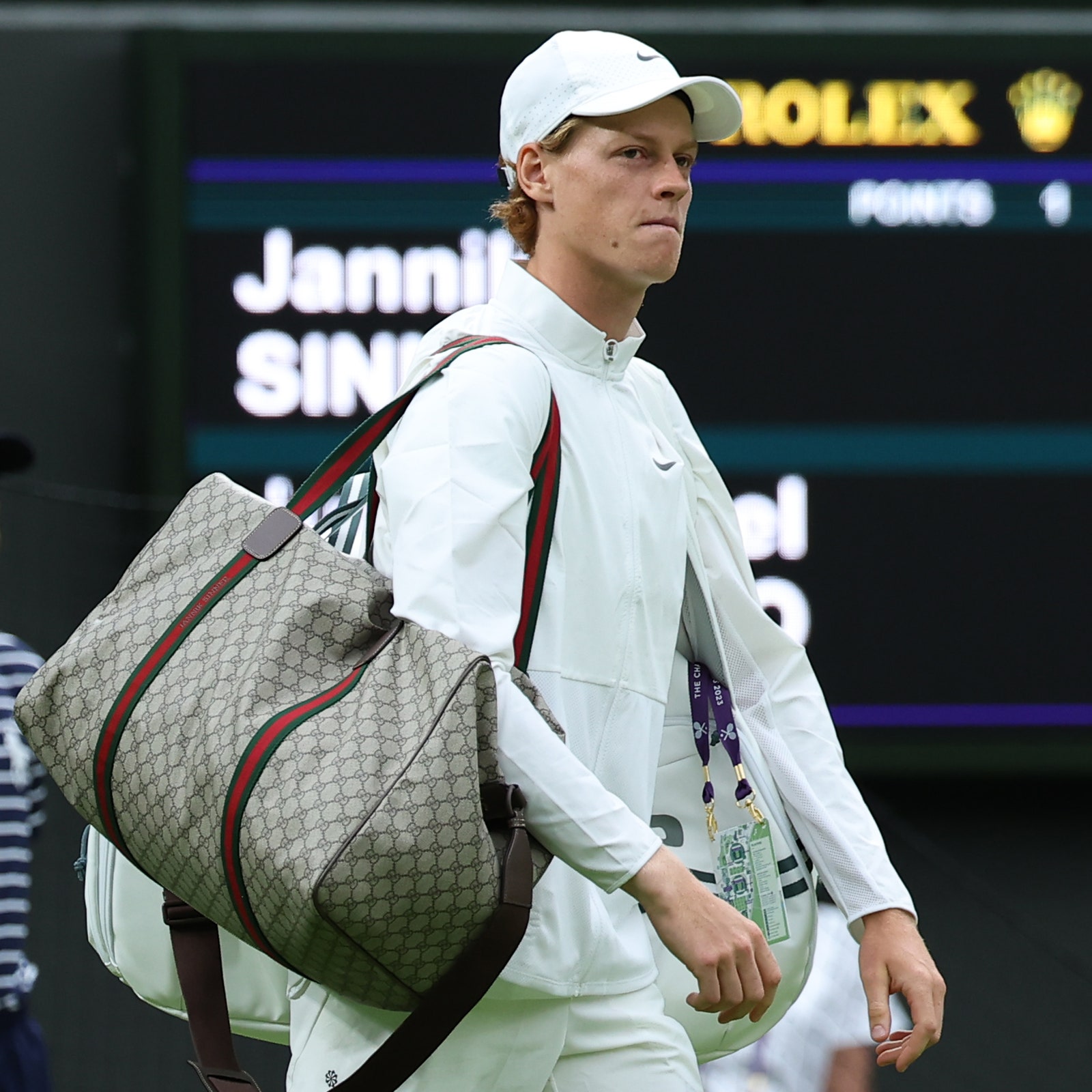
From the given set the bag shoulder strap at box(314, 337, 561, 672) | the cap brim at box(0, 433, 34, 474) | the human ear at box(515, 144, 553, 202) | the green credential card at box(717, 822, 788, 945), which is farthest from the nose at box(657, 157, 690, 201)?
the cap brim at box(0, 433, 34, 474)

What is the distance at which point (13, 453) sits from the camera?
439cm

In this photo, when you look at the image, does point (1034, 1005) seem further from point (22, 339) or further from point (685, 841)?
point (685, 841)

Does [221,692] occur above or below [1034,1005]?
above

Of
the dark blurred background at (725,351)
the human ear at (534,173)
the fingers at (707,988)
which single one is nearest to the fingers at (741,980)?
the fingers at (707,988)

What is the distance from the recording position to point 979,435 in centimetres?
490

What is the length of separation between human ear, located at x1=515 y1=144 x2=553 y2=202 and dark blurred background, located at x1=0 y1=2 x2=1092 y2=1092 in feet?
9.33

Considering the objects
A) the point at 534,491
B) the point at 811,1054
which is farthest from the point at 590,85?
the point at 811,1054

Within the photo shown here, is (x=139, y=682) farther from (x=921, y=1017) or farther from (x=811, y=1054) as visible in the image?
(x=811, y=1054)

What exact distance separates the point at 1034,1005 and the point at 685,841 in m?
3.58

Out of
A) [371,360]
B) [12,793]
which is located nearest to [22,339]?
[371,360]

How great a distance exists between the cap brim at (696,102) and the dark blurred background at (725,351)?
2790 millimetres

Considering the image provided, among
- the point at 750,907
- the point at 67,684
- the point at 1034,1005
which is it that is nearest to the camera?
the point at 67,684

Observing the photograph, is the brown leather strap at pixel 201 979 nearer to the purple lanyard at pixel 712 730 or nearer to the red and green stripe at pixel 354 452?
the red and green stripe at pixel 354 452

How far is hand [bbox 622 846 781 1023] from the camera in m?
1.53
